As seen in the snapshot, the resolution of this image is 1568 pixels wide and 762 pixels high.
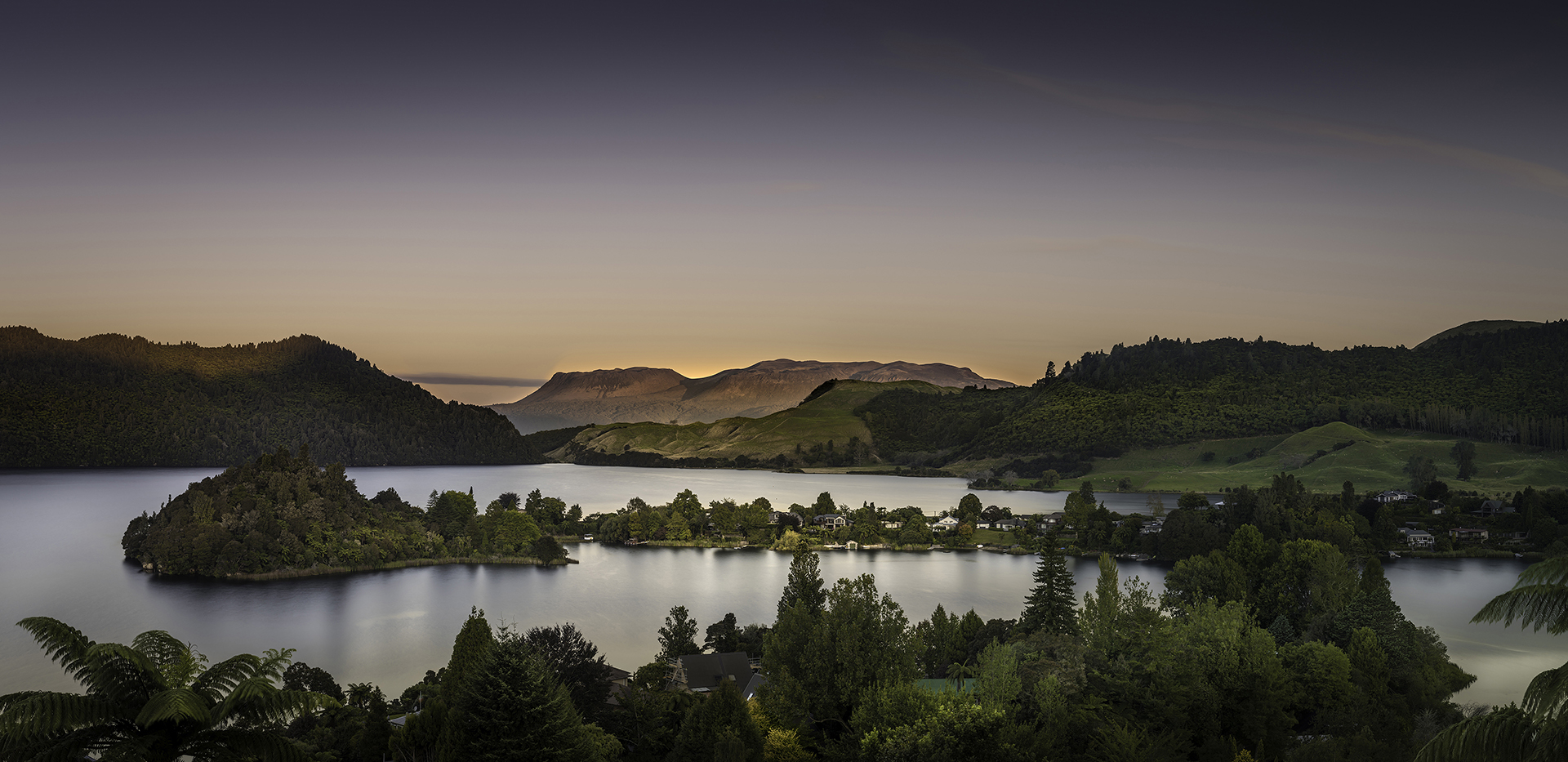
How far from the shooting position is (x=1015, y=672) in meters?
22.8

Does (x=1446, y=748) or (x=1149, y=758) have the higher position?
(x=1446, y=748)

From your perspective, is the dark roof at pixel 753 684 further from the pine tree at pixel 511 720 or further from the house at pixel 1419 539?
the house at pixel 1419 539

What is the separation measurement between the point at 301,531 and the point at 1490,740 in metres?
71.3

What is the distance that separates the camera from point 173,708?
641 cm

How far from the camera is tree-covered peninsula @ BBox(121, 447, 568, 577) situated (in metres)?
59.9

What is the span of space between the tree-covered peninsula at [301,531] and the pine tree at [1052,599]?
42.2 meters

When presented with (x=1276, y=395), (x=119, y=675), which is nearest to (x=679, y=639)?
(x=119, y=675)

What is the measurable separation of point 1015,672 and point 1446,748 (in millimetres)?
18745

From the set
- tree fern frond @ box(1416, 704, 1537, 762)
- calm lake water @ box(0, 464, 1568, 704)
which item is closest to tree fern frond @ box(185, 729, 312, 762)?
tree fern frond @ box(1416, 704, 1537, 762)

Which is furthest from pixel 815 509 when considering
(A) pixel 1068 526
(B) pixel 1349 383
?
(B) pixel 1349 383

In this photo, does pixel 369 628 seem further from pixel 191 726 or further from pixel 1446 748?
pixel 1446 748

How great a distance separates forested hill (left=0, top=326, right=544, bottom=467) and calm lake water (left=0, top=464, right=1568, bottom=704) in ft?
39.1

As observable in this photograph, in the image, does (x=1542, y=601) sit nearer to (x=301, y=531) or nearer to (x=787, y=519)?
(x=301, y=531)

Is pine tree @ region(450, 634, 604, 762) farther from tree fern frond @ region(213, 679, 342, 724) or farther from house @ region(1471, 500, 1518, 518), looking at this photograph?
house @ region(1471, 500, 1518, 518)
